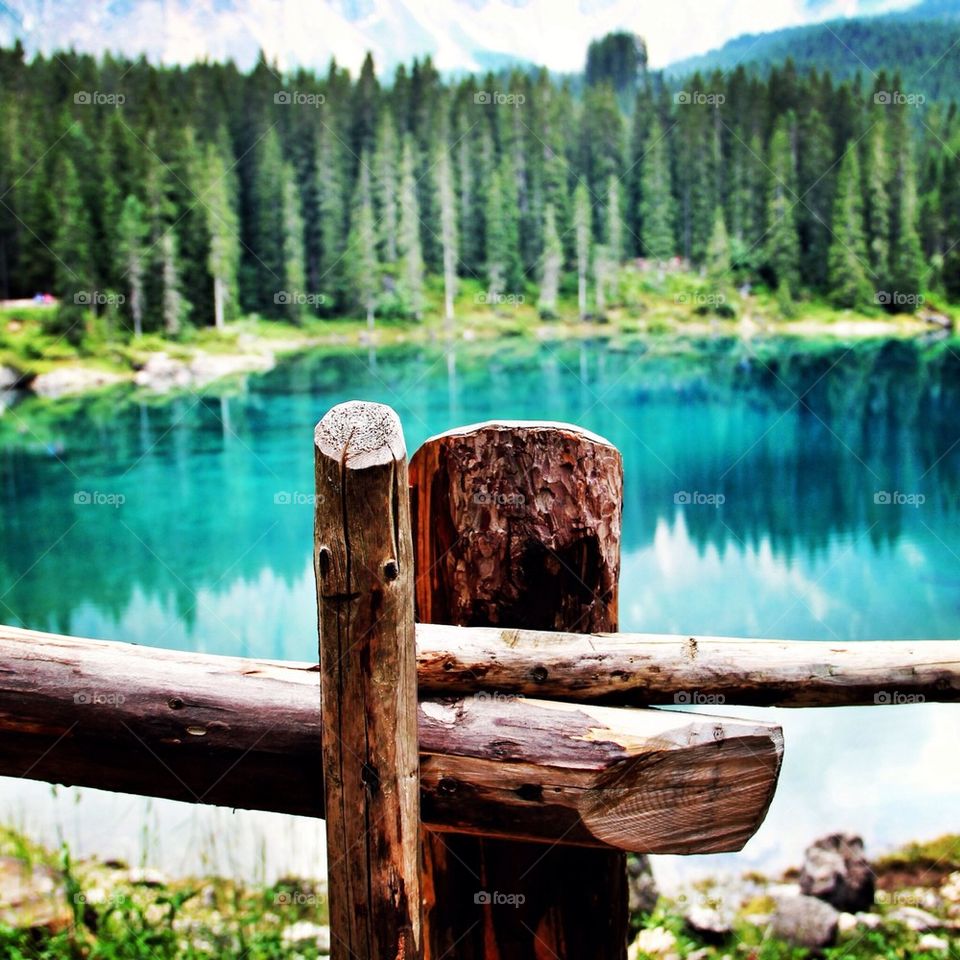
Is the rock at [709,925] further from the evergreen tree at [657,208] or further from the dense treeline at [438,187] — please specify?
the evergreen tree at [657,208]

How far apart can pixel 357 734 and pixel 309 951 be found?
1.75m

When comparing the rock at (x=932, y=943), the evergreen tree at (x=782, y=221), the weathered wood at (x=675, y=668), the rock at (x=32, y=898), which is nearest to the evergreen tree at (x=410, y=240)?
the evergreen tree at (x=782, y=221)

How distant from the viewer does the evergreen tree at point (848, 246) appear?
11.3 meters

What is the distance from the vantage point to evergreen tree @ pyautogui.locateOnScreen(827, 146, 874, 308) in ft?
37.1

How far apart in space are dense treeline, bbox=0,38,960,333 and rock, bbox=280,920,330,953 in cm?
855

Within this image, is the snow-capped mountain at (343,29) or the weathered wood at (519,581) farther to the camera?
the snow-capped mountain at (343,29)

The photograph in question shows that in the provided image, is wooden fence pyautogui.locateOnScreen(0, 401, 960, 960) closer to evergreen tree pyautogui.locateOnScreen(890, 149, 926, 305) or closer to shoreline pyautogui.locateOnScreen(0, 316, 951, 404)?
shoreline pyautogui.locateOnScreen(0, 316, 951, 404)

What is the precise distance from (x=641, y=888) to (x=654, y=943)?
1.08 feet

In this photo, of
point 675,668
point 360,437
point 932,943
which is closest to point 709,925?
Result: point 932,943

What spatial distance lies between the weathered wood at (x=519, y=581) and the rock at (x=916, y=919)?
183 cm

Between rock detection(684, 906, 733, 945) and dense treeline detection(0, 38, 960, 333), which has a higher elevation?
dense treeline detection(0, 38, 960, 333)

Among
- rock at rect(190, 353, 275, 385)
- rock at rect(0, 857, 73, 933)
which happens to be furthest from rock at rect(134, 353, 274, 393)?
rock at rect(0, 857, 73, 933)

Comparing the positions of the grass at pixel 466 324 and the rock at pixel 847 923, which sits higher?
the grass at pixel 466 324

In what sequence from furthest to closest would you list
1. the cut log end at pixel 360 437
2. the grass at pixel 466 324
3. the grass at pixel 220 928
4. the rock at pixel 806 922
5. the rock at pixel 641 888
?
1. the grass at pixel 466 324
2. the rock at pixel 641 888
3. the rock at pixel 806 922
4. the grass at pixel 220 928
5. the cut log end at pixel 360 437
